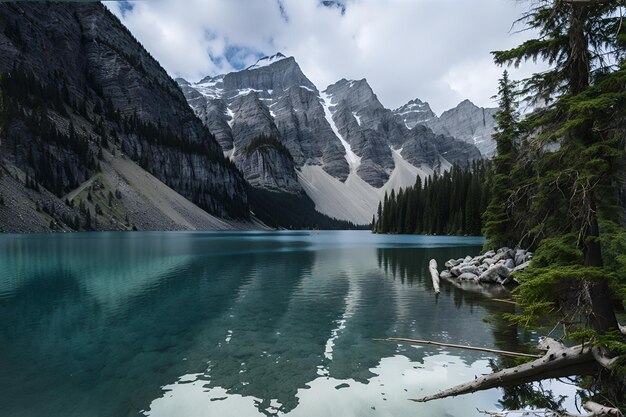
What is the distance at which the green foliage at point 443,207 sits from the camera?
301ft

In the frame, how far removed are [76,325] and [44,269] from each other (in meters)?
20.1

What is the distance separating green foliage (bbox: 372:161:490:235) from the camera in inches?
3617

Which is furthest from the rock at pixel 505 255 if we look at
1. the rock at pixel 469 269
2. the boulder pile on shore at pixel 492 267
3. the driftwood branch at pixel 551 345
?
the driftwood branch at pixel 551 345

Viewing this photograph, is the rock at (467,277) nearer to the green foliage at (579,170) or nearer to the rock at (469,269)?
the rock at (469,269)

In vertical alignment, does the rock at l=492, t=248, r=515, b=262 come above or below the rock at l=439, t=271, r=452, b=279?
above

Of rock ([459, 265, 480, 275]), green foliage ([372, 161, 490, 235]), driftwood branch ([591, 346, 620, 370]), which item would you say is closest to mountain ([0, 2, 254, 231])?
green foliage ([372, 161, 490, 235])

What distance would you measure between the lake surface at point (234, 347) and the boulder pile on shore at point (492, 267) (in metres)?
3.36

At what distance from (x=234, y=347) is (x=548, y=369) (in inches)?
354

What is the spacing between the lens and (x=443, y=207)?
4345 inches

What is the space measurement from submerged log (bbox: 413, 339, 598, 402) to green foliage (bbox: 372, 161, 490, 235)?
244 ft

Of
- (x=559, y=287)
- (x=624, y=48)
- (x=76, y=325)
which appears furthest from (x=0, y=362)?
(x=624, y=48)

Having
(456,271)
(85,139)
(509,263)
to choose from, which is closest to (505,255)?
(509,263)

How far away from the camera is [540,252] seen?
861cm

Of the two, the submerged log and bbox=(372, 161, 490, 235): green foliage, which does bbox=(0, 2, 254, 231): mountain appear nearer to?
bbox=(372, 161, 490, 235): green foliage
